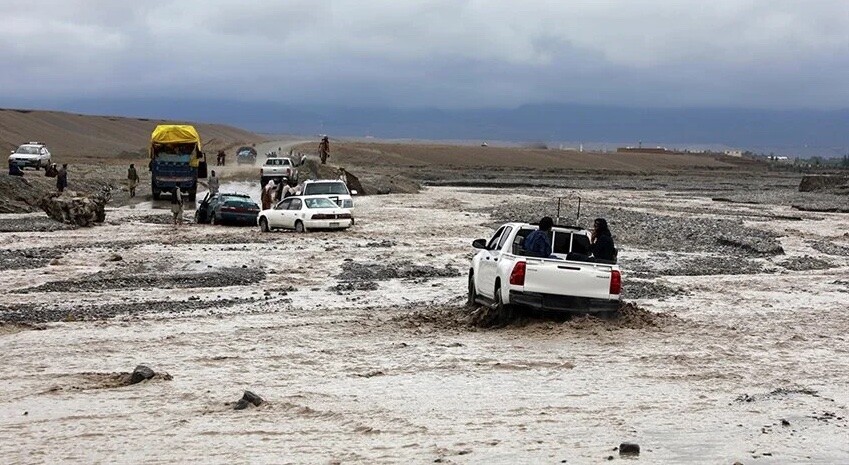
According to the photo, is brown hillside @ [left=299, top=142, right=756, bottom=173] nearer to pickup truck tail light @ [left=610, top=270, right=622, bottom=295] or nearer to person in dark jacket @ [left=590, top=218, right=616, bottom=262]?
person in dark jacket @ [left=590, top=218, right=616, bottom=262]

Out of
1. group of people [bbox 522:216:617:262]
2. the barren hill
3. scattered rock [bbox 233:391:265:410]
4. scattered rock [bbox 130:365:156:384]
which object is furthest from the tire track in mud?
the barren hill

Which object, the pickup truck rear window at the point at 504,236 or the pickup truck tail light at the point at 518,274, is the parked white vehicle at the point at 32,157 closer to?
the pickup truck rear window at the point at 504,236

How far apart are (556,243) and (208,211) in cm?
2393

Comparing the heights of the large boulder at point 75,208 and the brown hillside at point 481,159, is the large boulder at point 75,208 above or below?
above

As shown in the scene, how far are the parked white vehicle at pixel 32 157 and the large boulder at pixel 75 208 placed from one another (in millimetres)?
25911

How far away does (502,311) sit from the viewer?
651 inches

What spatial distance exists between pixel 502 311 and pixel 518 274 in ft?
2.42

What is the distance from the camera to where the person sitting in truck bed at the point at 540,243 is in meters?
16.3

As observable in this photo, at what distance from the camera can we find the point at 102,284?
73.3ft

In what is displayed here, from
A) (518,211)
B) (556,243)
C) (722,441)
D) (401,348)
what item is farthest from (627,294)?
(518,211)

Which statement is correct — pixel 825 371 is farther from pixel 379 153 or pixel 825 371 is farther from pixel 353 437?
pixel 379 153

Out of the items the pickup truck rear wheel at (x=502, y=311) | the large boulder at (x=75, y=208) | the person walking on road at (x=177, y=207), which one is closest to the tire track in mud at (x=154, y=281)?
the pickup truck rear wheel at (x=502, y=311)

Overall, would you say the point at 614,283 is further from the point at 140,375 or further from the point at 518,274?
the point at 140,375

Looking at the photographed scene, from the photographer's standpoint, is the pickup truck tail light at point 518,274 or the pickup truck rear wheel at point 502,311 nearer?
the pickup truck tail light at point 518,274
